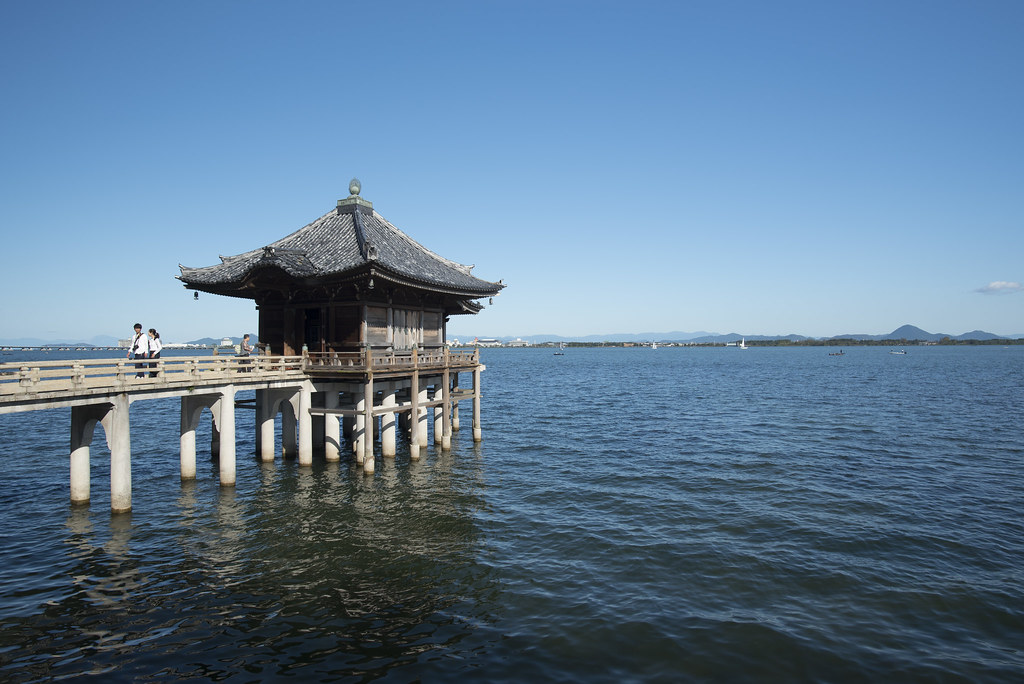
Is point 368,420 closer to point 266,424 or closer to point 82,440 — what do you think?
point 266,424

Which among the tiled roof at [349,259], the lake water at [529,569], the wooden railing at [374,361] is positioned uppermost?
the tiled roof at [349,259]

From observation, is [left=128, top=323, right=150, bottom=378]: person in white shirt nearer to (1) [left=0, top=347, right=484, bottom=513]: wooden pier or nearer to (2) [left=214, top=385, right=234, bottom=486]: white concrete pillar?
(1) [left=0, top=347, right=484, bottom=513]: wooden pier

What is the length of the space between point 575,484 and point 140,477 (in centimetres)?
1877

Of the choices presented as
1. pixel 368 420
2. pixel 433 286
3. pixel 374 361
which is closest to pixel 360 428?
pixel 368 420

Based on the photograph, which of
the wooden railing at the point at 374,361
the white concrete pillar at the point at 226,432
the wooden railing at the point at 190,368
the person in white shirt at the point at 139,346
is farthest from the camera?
the wooden railing at the point at 374,361

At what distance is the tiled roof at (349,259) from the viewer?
81.8ft

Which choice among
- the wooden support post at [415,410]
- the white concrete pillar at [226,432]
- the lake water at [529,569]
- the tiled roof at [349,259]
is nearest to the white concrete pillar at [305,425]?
the lake water at [529,569]

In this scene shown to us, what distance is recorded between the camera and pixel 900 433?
117 feet

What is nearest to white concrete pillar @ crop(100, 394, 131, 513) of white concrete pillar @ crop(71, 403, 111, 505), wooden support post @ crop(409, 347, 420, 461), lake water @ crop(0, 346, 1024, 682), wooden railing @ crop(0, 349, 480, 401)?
white concrete pillar @ crop(71, 403, 111, 505)

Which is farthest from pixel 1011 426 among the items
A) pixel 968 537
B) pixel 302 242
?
pixel 302 242

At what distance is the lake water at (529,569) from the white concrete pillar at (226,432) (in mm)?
970

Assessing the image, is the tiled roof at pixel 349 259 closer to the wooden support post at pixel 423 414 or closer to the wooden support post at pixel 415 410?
the wooden support post at pixel 415 410

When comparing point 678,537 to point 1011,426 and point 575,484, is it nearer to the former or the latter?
point 575,484

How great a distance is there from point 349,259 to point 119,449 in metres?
11.9
